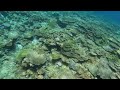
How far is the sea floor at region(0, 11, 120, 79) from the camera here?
5.15 meters

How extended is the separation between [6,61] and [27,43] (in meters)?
1.29

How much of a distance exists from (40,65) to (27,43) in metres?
1.75

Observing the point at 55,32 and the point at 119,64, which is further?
the point at 55,32

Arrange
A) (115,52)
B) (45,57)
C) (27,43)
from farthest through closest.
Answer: (115,52)
(27,43)
(45,57)

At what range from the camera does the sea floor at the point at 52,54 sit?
5152 millimetres

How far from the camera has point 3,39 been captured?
6.84 meters

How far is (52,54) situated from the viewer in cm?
591

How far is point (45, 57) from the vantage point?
18.6 feet
